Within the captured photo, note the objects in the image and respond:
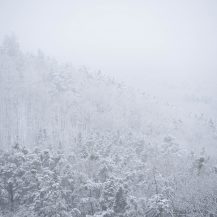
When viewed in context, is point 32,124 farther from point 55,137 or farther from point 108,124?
point 108,124

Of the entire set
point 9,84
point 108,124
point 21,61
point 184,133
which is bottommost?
point 184,133

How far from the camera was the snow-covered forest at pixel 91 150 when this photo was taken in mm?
29062

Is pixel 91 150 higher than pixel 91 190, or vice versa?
pixel 91 150

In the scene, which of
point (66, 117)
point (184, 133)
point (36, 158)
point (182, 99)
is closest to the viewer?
point (36, 158)

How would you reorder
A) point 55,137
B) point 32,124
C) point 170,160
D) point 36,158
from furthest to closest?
point 32,124 → point 55,137 → point 170,160 → point 36,158

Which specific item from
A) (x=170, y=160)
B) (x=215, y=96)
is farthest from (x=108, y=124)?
(x=215, y=96)

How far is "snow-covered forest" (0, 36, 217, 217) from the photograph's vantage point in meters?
29.1

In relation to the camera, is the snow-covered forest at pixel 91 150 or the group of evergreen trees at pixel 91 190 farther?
the snow-covered forest at pixel 91 150

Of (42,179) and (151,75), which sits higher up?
(151,75)

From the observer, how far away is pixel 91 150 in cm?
4556

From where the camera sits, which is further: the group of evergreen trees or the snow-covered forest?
the snow-covered forest

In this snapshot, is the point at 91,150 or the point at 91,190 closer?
the point at 91,190

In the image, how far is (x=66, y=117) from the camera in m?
76.2

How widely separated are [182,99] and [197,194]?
13364 cm
